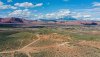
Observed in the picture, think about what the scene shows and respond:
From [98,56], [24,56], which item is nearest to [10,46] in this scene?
[24,56]

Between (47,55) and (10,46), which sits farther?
(10,46)

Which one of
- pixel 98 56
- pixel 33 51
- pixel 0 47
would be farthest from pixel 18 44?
pixel 98 56

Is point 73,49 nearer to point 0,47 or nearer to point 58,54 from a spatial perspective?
point 58,54

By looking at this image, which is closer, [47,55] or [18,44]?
[47,55]

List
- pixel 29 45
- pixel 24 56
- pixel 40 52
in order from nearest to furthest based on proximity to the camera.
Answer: pixel 24 56 < pixel 40 52 < pixel 29 45

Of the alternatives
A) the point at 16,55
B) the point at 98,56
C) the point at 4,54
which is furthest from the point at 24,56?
the point at 98,56

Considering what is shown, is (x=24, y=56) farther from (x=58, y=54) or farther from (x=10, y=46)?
(x=10, y=46)

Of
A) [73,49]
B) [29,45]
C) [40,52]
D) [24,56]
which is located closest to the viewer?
[24,56]

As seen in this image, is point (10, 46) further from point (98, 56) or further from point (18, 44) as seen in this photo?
point (98, 56)

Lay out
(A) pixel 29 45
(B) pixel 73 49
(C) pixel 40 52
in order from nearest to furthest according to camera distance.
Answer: (C) pixel 40 52 < (B) pixel 73 49 < (A) pixel 29 45
